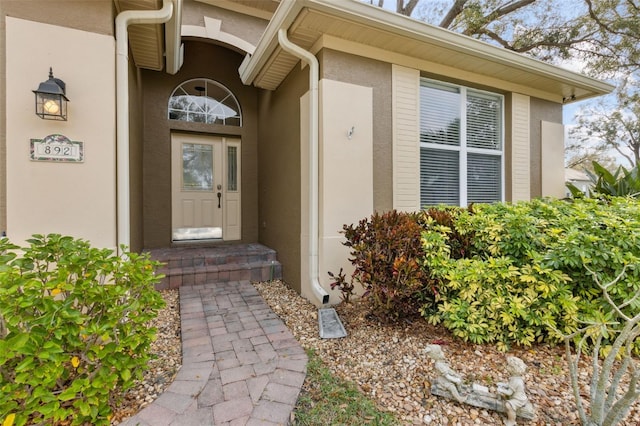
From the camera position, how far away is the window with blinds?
4.55 m

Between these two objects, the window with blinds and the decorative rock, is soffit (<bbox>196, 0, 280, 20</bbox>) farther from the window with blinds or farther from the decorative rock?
the decorative rock

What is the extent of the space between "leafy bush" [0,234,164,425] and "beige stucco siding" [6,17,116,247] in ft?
2.68

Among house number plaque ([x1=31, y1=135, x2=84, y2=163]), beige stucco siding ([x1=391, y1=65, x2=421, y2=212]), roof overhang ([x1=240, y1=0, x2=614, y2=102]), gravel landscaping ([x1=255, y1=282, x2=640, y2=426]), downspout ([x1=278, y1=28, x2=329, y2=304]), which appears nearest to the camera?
gravel landscaping ([x1=255, y1=282, x2=640, y2=426])

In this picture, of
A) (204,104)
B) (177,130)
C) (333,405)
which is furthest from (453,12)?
(333,405)

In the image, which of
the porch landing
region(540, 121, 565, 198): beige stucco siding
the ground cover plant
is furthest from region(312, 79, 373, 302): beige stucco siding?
region(540, 121, 565, 198): beige stucco siding

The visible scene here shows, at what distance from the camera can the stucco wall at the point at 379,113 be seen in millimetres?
3863

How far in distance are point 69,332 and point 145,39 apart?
353 centimetres

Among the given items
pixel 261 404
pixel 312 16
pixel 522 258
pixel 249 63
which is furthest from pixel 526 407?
pixel 249 63

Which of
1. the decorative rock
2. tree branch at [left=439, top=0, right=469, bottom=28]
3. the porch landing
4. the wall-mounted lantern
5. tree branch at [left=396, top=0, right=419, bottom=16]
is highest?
tree branch at [left=396, top=0, right=419, bottom=16]

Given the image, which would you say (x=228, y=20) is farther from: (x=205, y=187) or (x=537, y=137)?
(x=537, y=137)

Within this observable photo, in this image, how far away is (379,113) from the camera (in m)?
4.04

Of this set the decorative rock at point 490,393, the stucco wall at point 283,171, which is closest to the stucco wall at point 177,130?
the stucco wall at point 283,171

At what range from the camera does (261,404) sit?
1973 millimetres

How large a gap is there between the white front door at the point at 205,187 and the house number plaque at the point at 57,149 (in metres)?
2.93
